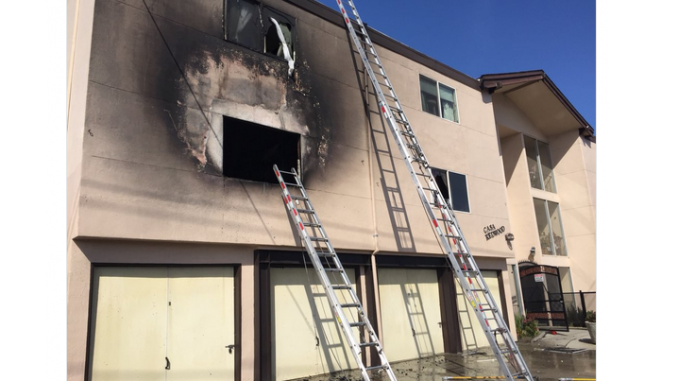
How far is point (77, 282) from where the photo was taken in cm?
679

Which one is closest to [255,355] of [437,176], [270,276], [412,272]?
[270,276]

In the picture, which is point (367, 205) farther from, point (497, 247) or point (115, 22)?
point (115, 22)

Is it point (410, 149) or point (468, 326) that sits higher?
point (410, 149)

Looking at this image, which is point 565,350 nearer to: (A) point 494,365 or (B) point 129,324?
(A) point 494,365

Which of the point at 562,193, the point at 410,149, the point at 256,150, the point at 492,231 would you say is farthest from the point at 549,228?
the point at 256,150

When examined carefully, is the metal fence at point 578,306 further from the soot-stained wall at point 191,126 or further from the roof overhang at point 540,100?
the soot-stained wall at point 191,126

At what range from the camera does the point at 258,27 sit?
10.0m

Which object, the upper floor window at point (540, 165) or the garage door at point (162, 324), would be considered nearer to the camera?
the garage door at point (162, 324)

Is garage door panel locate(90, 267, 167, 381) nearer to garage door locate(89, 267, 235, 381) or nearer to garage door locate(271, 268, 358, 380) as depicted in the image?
garage door locate(89, 267, 235, 381)

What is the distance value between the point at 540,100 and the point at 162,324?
676 inches

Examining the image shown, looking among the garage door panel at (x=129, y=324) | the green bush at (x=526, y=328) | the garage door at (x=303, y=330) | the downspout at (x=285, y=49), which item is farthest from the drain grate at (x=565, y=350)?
the garage door panel at (x=129, y=324)

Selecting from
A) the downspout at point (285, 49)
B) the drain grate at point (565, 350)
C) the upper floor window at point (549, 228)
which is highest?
the downspout at point (285, 49)

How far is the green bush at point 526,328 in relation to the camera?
1530cm

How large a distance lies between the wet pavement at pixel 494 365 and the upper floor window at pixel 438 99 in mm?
6716
